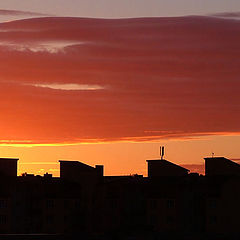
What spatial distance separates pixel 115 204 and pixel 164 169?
15.2 metres

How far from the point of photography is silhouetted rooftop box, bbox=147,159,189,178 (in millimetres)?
186625

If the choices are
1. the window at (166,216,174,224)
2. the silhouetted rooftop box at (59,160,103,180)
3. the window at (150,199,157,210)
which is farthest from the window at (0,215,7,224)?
the window at (166,216,174,224)

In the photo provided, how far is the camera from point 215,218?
17600 centimetres

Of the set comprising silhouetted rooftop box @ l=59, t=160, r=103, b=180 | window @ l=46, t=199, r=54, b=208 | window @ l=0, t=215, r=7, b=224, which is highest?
silhouetted rooftop box @ l=59, t=160, r=103, b=180

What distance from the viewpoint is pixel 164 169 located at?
187375mm

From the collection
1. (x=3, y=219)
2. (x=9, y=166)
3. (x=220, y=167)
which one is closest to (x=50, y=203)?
(x=3, y=219)

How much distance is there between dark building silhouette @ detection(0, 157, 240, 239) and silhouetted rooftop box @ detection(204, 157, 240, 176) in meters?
7.06

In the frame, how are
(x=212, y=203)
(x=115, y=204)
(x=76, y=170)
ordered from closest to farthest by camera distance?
(x=212, y=203) → (x=115, y=204) → (x=76, y=170)

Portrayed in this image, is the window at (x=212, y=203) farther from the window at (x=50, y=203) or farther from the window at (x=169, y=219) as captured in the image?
the window at (x=50, y=203)

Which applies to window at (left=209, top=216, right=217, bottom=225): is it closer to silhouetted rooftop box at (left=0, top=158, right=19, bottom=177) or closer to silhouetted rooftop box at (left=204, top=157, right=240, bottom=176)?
silhouetted rooftop box at (left=204, top=157, right=240, bottom=176)

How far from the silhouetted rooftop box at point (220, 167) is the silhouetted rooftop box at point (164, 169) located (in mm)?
4410

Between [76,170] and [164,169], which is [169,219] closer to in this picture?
[164,169]

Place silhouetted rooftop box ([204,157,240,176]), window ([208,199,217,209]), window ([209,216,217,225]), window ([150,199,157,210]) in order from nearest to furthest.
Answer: window ([208,199,217,209]), window ([209,216,217,225]), window ([150,199,157,210]), silhouetted rooftop box ([204,157,240,176])

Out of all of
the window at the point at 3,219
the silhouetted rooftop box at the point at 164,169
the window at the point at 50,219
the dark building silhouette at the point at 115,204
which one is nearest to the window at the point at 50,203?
the dark building silhouette at the point at 115,204
